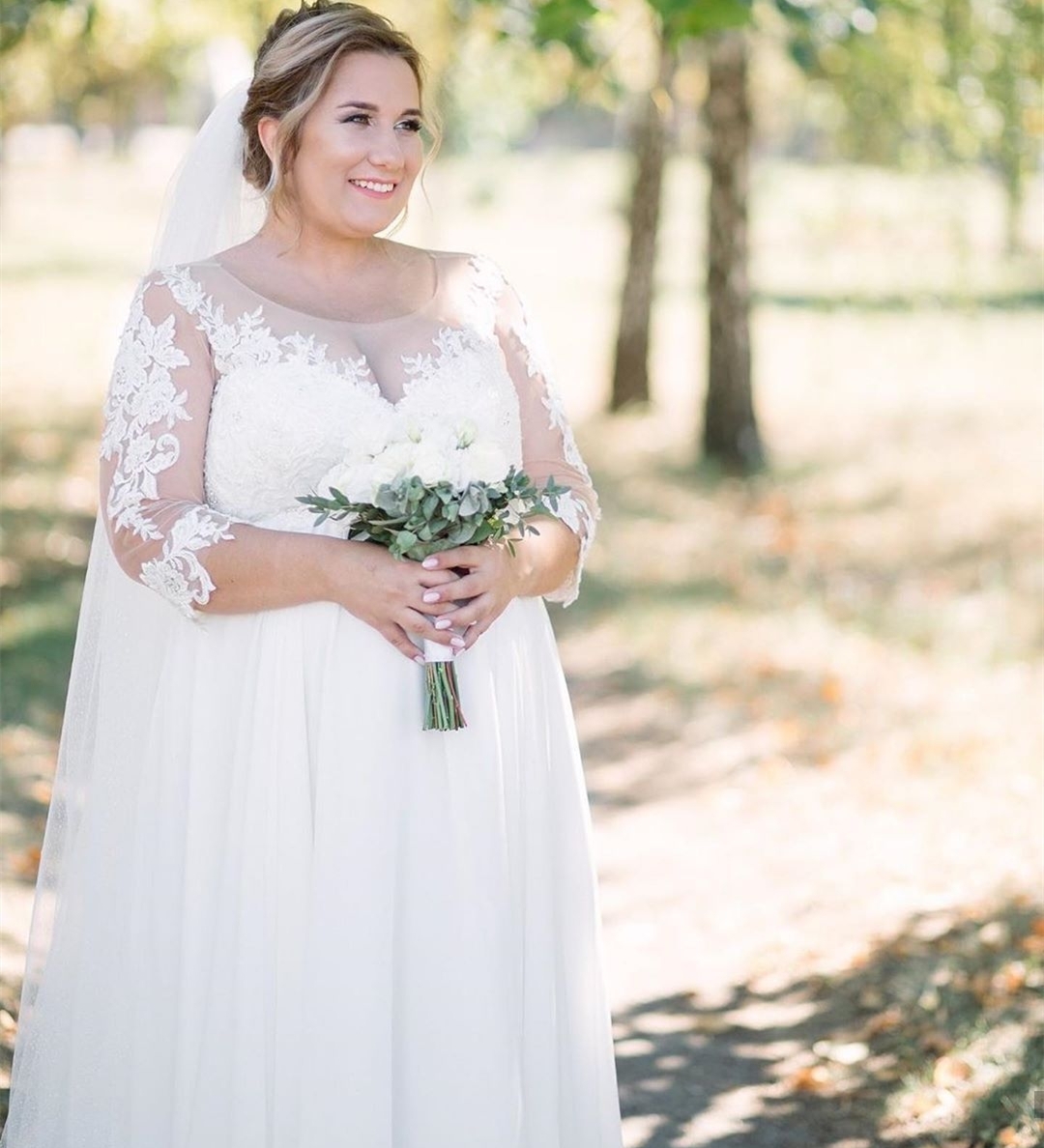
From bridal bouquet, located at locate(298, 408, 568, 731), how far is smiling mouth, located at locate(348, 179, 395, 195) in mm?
497

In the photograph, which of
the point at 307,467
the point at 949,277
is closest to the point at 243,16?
the point at 949,277

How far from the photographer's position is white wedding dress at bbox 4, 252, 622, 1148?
10.0 feet

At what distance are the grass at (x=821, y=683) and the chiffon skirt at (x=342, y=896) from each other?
1317mm

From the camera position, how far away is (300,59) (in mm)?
3129

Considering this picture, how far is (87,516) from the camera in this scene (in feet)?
36.7

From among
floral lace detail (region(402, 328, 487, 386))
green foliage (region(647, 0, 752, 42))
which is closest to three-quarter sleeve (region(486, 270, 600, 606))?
floral lace detail (region(402, 328, 487, 386))

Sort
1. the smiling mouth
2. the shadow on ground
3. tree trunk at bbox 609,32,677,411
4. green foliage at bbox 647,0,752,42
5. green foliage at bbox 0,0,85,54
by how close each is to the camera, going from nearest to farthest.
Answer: the smiling mouth, the shadow on ground, green foliage at bbox 647,0,752,42, green foliage at bbox 0,0,85,54, tree trunk at bbox 609,32,677,411

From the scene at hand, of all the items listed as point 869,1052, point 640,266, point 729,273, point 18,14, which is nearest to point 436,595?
point 869,1052

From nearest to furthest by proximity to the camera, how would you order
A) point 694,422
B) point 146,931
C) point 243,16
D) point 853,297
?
point 146,931
point 853,297
point 243,16
point 694,422

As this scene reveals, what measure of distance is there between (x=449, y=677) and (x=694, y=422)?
466 inches

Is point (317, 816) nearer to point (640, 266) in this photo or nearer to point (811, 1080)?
point (811, 1080)

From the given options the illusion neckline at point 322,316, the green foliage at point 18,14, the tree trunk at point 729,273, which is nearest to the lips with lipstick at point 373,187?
the illusion neckline at point 322,316

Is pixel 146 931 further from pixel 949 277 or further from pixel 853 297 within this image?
pixel 853 297

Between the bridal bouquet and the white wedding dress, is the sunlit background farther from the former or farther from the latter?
the bridal bouquet
